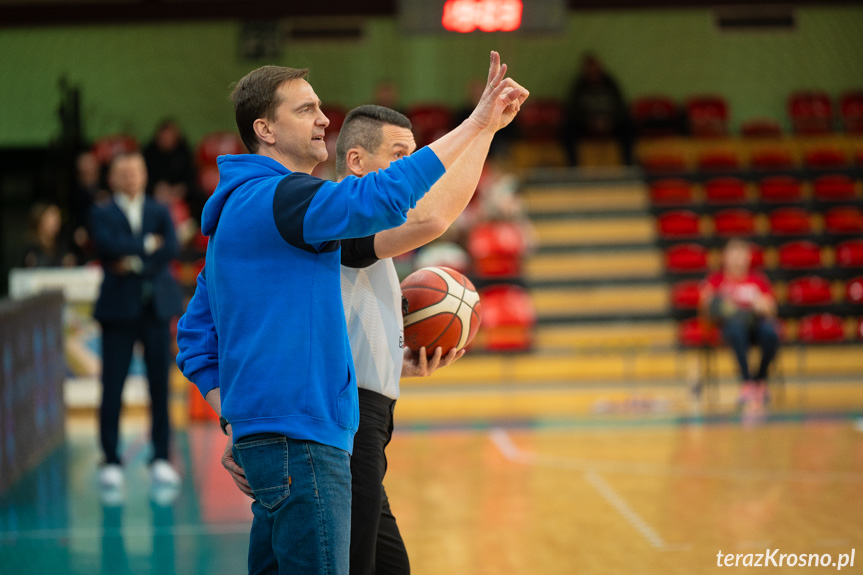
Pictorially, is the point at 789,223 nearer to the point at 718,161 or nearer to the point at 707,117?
the point at 718,161

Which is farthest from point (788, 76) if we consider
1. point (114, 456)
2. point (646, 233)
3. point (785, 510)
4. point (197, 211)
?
point (114, 456)

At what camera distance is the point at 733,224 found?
11766mm

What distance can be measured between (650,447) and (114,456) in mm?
3499

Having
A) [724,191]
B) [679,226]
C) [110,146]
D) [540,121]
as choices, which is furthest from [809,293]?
[110,146]

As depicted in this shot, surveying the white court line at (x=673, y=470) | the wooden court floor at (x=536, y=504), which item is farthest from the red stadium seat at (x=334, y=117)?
the white court line at (x=673, y=470)

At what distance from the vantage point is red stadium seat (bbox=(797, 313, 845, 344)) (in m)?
10.2

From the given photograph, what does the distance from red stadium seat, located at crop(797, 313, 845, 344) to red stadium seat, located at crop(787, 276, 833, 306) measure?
1.23ft

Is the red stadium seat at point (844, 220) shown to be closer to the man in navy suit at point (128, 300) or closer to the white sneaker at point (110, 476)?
the man in navy suit at point (128, 300)

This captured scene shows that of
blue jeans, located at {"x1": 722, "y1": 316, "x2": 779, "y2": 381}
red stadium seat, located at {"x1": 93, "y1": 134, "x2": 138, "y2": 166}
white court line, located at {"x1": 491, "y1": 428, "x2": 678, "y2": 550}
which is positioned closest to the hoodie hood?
white court line, located at {"x1": 491, "y1": 428, "x2": 678, "y2": 550}

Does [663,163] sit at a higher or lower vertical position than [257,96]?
higher

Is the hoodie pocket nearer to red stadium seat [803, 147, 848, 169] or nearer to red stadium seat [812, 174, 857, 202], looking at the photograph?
red stadium seat [812, 174, 857, 202]

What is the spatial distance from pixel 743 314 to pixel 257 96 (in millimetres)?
6994

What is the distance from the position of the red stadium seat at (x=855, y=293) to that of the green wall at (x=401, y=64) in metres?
4.31

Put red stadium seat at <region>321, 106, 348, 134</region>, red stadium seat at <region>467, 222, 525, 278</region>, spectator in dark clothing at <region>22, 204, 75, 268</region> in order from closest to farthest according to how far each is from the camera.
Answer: spectator in dark clothing at <region>22, 204, 75, 268</region> < red stadium seat at <region>467, 222, 525, 278</region> < red stadium seat at <region>321, 106, 348, 134</region>
